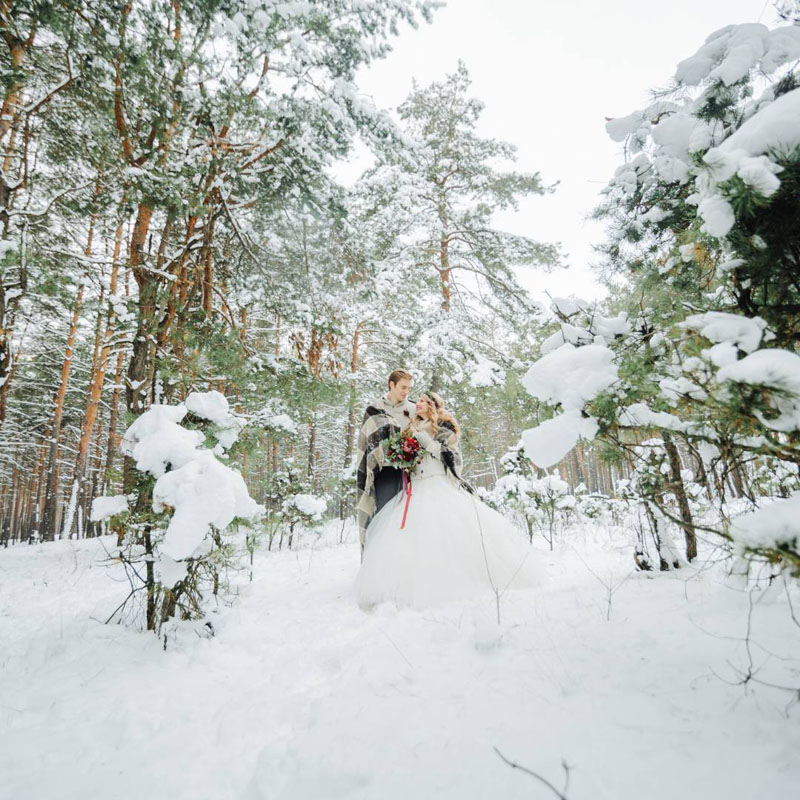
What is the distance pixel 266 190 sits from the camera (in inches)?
215

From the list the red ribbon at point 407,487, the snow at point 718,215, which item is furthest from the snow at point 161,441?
the snow at point 718,215

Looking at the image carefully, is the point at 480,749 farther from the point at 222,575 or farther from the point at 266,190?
the point at 266,190

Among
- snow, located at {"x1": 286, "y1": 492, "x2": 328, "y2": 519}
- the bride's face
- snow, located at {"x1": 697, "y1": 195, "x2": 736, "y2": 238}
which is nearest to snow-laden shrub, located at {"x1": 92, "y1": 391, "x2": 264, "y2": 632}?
the bride's face

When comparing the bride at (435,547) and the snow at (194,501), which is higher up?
the snow at (194,501)

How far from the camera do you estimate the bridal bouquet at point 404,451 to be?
3946 millimetres

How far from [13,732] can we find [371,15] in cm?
713

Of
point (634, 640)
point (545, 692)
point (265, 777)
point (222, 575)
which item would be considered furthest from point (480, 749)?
point (222, 575)

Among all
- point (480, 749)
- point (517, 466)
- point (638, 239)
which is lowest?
point (480, 749)

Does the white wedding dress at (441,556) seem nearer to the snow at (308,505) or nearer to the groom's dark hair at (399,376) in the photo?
the groom's dark hair at (399,376)

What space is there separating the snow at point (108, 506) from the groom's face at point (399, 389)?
2.78 m

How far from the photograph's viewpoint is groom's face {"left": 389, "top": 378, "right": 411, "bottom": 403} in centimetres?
444

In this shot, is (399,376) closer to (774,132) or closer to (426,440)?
(426,440)

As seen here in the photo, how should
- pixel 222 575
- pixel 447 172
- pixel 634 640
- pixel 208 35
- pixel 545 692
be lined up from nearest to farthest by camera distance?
pixel 545 692 < pixel 634 640 < pixel 208 35 < pixel 222 575 < pixel 447 172

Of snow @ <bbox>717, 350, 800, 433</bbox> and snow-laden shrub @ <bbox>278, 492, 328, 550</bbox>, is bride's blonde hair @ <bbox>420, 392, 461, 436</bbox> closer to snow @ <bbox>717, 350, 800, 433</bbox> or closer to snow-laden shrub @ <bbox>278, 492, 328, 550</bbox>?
snow @ <bbox>717, 350, 800, 433</bbox>
